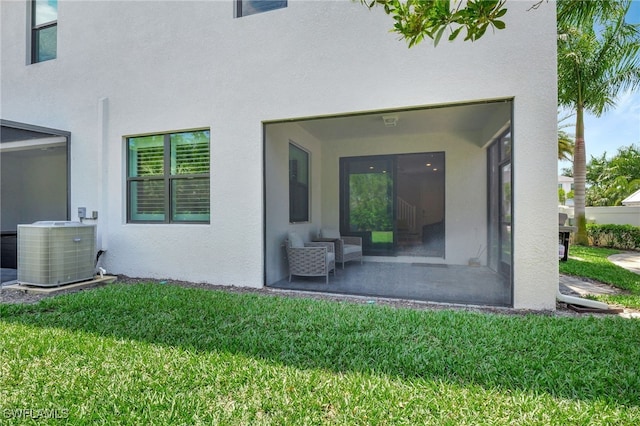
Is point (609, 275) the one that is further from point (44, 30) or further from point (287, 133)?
point (44, 30)

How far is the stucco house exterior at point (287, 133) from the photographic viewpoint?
443cm

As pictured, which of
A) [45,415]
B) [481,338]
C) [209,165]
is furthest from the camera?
[209,165]

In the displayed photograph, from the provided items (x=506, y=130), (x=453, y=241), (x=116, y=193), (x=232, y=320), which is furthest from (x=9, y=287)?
(x=506, y=130)

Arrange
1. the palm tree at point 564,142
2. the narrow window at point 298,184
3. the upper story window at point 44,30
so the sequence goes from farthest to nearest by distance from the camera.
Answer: the palm tree at point 564,142 → the upper story window at point 44,30 → the narrow window at point 298,184

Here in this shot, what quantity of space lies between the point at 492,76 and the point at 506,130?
4.49 feet

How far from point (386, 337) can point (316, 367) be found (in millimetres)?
895

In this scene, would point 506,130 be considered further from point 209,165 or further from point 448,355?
point 209,165

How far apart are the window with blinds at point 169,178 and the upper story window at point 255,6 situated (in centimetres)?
222

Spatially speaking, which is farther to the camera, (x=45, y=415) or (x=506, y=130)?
(x=506, y=130)

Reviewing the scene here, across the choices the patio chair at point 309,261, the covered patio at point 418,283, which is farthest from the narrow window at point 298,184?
the covered patio at point 418,283

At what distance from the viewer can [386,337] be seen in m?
3.32

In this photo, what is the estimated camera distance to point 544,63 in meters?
4.28

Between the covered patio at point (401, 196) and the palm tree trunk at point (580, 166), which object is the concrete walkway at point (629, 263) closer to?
the palm tree trunk at point (580, 166)

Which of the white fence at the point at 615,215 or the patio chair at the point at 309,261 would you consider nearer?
the patio chair at the point at 309,261
